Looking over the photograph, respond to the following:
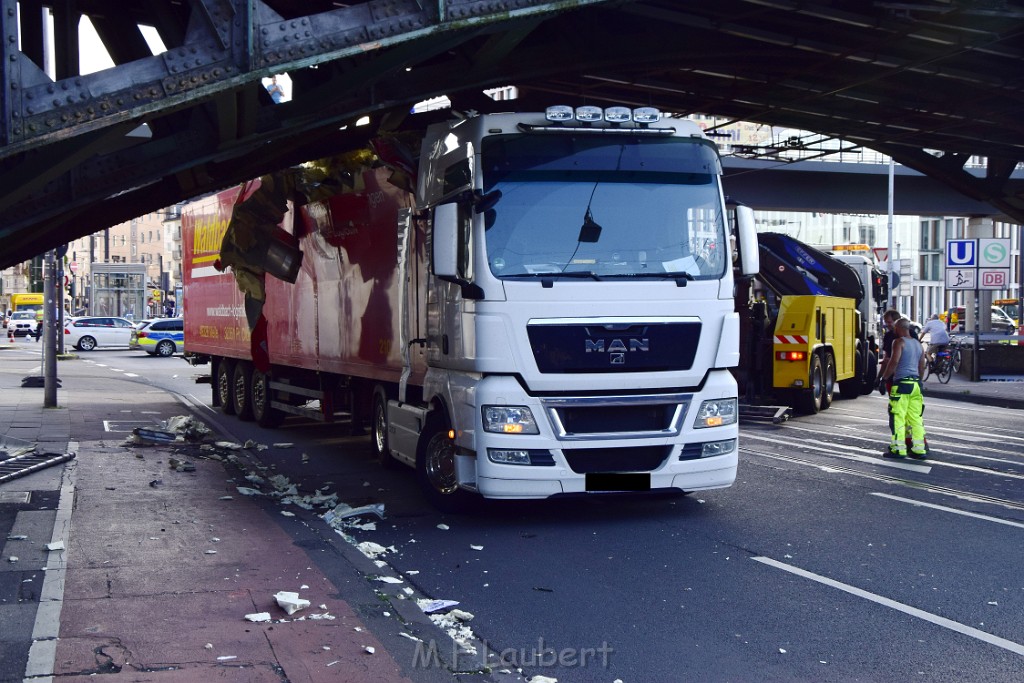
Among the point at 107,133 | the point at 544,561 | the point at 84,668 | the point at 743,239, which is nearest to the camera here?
the point at 84,668

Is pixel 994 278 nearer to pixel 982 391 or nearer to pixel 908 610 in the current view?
pixel 982 391

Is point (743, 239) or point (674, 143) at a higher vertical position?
point (674, 143)

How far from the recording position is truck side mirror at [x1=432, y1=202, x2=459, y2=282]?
883 cm

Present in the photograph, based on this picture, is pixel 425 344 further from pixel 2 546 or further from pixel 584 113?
pixel 2 546

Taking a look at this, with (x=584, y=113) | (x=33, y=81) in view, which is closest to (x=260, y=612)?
(x=33, y=81)

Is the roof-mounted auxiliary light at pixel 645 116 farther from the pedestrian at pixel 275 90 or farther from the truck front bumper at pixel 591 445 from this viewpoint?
the pedestrian at pixel 275 90

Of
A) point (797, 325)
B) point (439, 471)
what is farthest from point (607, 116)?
point (797, 325)

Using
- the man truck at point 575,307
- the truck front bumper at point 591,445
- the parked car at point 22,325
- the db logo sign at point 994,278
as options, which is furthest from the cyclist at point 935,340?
the parked car at point 22,325

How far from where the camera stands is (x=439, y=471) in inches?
383

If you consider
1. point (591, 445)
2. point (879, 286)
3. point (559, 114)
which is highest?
point (559, 114)

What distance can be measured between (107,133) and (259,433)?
8.12 meters

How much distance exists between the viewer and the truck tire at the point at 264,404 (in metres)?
16.9

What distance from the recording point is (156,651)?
227 inches

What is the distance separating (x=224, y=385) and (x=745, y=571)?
1372 cm
